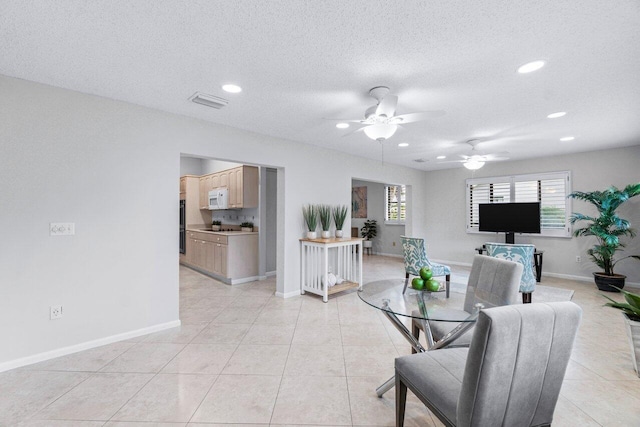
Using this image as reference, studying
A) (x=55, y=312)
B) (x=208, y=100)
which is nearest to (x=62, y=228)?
(x=55, y=312)

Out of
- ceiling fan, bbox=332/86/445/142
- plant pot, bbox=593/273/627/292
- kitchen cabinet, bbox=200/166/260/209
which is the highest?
ceiling fan, bbox=332/86/445/142

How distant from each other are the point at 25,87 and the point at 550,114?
5455 millimetres

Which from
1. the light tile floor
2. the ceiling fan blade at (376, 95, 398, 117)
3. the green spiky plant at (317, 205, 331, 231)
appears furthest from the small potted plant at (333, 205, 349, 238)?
the ceiling fan blade at (376, 95, 398, 117)

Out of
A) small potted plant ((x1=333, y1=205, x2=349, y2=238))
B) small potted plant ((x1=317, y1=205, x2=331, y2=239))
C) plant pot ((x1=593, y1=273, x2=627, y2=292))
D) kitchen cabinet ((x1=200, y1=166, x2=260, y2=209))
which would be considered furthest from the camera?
kitchen cabinet ((x1=200, y1=166, x2=260, y2=209))

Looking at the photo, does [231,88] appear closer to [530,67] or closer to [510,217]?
[530,67]

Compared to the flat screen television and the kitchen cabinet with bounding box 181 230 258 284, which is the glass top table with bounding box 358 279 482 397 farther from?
the flat screen television

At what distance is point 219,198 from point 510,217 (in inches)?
246

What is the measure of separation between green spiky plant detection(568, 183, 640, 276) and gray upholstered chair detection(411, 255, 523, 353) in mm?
4211

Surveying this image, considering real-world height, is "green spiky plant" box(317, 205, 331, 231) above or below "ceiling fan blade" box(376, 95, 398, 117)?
below

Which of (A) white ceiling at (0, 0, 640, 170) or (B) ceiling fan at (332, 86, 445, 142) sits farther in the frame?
(B) ceiling fan at (332, 86, 445, 142)

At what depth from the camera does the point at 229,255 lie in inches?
206

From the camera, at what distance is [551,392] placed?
4.13ft

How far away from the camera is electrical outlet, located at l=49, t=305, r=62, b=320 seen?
103 inches

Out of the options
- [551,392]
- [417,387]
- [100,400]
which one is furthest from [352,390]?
[100,400]
